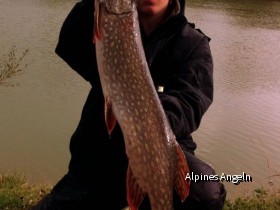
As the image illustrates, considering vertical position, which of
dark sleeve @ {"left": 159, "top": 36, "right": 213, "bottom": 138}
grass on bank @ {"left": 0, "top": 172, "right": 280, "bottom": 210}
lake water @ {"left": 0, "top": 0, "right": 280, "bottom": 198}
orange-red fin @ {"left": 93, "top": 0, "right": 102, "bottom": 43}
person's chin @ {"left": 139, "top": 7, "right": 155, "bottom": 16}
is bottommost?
lake water @ {"left": 0, "top": 0, "right": 280, "bottom": 198}

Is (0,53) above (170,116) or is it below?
below

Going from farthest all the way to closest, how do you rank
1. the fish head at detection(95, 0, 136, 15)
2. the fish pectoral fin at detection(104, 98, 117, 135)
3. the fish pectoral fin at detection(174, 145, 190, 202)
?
the fish pectoral fin at detection(174, 145, 190, 202)
the fish pectoral fin at detection(104, 98, 117, 135)
the fish head at detection(95, 0, 136, 15)

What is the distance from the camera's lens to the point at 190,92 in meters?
3.15

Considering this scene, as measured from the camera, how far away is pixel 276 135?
8.23 m

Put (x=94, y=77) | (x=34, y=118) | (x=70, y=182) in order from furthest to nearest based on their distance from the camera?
(x=34, y=118), (x=70, y=182), (x=94, y=77)

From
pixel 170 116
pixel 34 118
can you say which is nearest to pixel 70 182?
pixel 170 116

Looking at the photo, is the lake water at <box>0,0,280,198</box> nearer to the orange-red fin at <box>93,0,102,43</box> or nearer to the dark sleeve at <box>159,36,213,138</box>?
the dark sleeve at <box>159,36,213,138</box>

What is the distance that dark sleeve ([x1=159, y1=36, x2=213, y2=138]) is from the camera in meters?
2.98

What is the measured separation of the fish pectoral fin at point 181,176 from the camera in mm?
2658

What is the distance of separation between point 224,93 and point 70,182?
25.4ft

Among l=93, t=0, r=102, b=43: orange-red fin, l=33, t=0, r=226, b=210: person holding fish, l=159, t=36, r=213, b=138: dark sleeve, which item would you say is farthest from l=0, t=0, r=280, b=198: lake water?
l=93, t=0, r=102, b=43: orange-red fin

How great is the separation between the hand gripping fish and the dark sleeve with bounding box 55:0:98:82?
0.57m

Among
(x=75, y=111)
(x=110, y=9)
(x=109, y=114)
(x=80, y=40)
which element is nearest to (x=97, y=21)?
(x=110, y=9)

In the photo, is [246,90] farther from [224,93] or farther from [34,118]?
[34,118]
